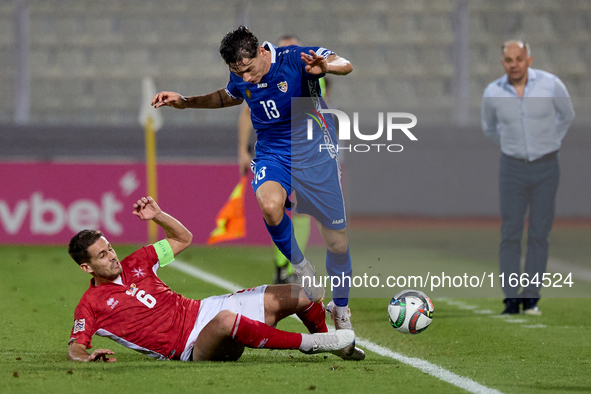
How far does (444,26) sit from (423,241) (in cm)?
443

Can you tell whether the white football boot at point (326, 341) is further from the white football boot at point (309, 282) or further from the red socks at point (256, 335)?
the white football boot at point (309, 282)

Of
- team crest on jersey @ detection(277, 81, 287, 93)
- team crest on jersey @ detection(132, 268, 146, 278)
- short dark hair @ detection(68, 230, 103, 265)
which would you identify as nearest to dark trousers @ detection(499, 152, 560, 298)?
team crest on jersey @ detection(277, 81, 287, 93)

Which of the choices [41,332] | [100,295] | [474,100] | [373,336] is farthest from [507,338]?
[474,100]

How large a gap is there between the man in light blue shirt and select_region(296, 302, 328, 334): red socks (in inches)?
90.7

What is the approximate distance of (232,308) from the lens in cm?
465

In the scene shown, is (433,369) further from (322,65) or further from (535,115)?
(535,115)

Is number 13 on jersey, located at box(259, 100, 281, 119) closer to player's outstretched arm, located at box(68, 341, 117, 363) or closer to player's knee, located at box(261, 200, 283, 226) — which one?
player's knee, located at box(261, 200, 283, 226)

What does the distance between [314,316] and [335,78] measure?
1014 centimetres

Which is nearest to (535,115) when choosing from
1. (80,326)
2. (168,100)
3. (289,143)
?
(289,143)

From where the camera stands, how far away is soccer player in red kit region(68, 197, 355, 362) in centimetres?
434

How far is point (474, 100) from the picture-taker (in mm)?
14406

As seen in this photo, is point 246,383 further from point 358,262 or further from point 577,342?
point 358,262

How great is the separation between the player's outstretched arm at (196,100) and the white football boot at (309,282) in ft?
3.69

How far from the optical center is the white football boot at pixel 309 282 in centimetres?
471
